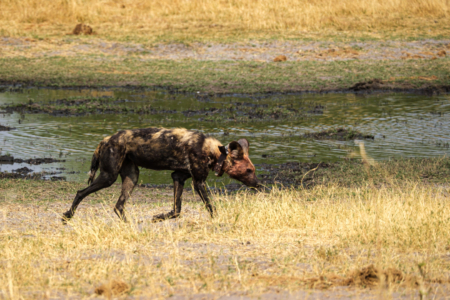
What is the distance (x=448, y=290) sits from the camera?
4.09 m

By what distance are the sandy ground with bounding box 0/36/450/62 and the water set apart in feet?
13.5

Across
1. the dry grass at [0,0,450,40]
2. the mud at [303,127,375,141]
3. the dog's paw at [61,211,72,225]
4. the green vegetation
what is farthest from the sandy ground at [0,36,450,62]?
the dog's paw at [61,211,72,225]

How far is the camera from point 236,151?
6.34 metres

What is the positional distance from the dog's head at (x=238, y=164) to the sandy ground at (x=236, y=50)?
15.0m

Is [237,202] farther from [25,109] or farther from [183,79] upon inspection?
[183,79]

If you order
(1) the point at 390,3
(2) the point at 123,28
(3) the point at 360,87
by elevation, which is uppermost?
(1) the point at 390,3

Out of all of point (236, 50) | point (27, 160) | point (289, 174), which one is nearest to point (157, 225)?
point (289, 174)

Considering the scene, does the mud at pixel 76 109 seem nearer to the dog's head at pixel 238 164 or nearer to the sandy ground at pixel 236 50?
the sandy ground at pixel 236 50

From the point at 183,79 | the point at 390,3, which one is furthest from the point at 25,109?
the point at 390,3

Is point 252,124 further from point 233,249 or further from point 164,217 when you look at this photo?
point 233,249

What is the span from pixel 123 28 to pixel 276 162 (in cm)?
1662

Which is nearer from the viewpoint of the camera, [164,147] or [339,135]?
[164,147]

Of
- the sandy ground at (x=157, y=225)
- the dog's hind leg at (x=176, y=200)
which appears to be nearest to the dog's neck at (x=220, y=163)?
the dog's hind leg at (x=176, y=200)

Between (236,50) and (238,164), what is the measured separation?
631 inches
